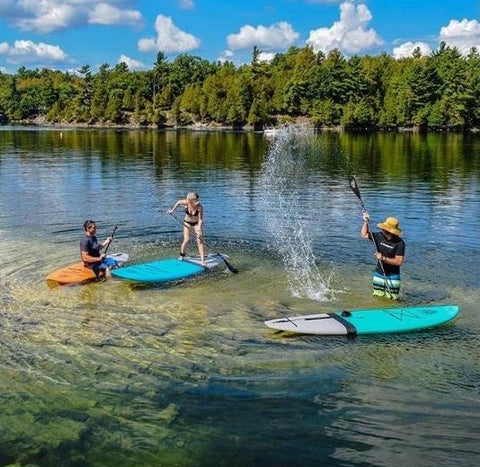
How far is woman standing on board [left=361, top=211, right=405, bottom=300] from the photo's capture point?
637 inches

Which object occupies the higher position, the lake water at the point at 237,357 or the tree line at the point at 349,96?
the tree line at the point at 349,96

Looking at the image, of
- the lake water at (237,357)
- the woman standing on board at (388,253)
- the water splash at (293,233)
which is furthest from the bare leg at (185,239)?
the woman standing on board at (388,253)

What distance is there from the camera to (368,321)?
14867 mm

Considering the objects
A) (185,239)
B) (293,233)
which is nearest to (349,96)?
(293,233)

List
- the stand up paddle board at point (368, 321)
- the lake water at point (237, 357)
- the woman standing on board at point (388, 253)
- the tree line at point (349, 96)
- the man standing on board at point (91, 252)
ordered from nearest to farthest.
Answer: the lake water at point (237, 357), the stand up paddle board at point (368, 321), the woman standing on board at point (388, 253), the man standing on board at point (91, 252), the tree line at point (349, 96)

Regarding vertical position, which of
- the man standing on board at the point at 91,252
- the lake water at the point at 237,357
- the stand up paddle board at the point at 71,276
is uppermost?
the man standing on board at the point at 91,252

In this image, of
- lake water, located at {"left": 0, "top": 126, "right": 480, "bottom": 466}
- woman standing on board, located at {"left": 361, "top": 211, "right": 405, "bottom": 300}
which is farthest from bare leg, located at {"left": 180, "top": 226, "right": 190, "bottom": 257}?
woman standing on board, located at {"left": 361, "top": 211, "right": 405, "bottom": 300}

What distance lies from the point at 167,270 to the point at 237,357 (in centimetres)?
657

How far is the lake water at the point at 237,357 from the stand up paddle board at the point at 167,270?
14.8 inches

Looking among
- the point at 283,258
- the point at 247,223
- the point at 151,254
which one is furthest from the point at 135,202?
the point at 283,258

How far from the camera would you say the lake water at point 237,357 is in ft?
33.1

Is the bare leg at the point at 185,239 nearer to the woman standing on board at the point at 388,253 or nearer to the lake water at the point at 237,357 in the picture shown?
the lake water at the point at 237,357

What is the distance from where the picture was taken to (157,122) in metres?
189

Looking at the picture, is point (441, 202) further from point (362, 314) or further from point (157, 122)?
point (157, 122)
